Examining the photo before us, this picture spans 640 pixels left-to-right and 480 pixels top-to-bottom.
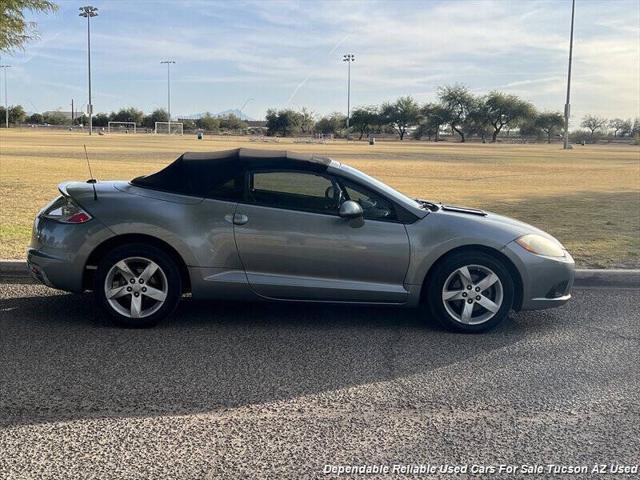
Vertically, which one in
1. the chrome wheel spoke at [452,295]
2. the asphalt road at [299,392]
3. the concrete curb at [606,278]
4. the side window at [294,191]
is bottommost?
the asphalt road at [299,392]

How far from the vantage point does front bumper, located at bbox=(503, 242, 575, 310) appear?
5.41 meters

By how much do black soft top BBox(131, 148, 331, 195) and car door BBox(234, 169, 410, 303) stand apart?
Answer: 338 mm

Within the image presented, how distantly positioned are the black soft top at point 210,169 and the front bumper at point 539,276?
184cm

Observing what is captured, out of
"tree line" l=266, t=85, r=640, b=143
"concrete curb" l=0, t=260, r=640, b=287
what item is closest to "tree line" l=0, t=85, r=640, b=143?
"tree line" l=266, t=85, r=640, b=143

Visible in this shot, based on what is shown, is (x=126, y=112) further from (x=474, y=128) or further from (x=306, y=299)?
(x=306, y=299)

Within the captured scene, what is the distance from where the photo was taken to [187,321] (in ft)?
18.5

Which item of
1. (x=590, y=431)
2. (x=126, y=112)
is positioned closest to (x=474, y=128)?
(x=126, y=112)

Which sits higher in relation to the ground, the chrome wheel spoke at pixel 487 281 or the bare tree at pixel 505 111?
the bare tree at pixel 505 111

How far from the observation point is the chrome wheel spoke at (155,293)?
5.30 metres

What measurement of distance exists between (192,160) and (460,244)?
244cm

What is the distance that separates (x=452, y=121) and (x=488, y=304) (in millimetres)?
132577

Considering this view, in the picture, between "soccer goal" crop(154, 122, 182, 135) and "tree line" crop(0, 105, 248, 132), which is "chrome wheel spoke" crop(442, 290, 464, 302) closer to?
"soccer goal" crop(154, 122, 182, 135)

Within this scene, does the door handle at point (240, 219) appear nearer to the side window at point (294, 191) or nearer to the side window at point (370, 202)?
the side window at point (294, 191)

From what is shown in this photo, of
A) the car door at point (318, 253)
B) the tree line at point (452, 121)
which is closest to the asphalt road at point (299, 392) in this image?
the car door at point (318, 253)
